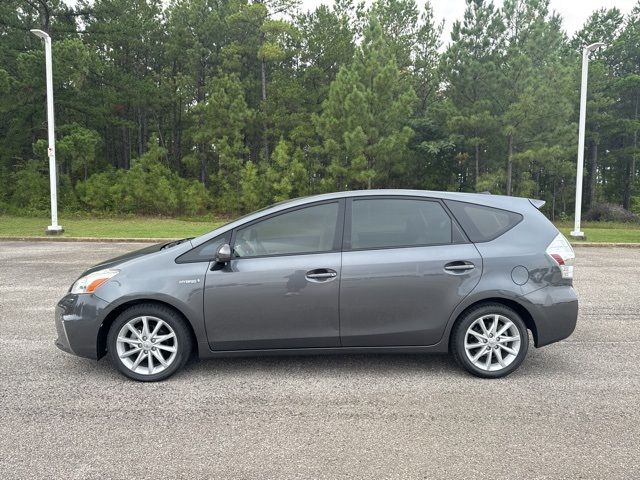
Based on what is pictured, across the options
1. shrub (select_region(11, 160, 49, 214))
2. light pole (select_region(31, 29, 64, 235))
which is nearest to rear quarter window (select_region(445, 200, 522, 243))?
light pole (select_region(31, 29, 64, 235))

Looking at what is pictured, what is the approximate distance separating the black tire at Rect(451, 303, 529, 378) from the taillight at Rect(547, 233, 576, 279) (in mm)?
555

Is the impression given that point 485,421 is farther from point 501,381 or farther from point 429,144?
point 429,144

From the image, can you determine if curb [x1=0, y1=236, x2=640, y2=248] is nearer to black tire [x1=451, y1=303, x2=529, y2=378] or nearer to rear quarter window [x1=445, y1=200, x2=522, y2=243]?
rear quarter window [x1=445, y1=200, x2=522, y2=243]

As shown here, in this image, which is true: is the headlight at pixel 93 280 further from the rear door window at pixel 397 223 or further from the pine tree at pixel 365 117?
the pine tree at pixel 365 117

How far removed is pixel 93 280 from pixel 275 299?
5.01 feet

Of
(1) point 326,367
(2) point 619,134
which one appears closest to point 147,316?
(1) point 326,367

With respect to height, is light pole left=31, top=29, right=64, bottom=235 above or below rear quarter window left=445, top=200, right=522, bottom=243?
above

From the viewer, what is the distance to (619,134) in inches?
1646

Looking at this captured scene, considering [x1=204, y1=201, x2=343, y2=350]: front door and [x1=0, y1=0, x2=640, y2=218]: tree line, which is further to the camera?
[x1=0, y1=0, x2=640, y2=218]: tree line

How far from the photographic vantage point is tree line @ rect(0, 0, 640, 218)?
27359 millimetres

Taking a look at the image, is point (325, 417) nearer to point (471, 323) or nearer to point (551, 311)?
point (471, 323)

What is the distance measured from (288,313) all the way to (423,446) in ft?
4.84

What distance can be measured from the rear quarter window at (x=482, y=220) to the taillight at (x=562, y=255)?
0.35 meters

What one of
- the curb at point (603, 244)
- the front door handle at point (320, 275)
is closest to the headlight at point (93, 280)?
the front door handle at point (320, 275)
